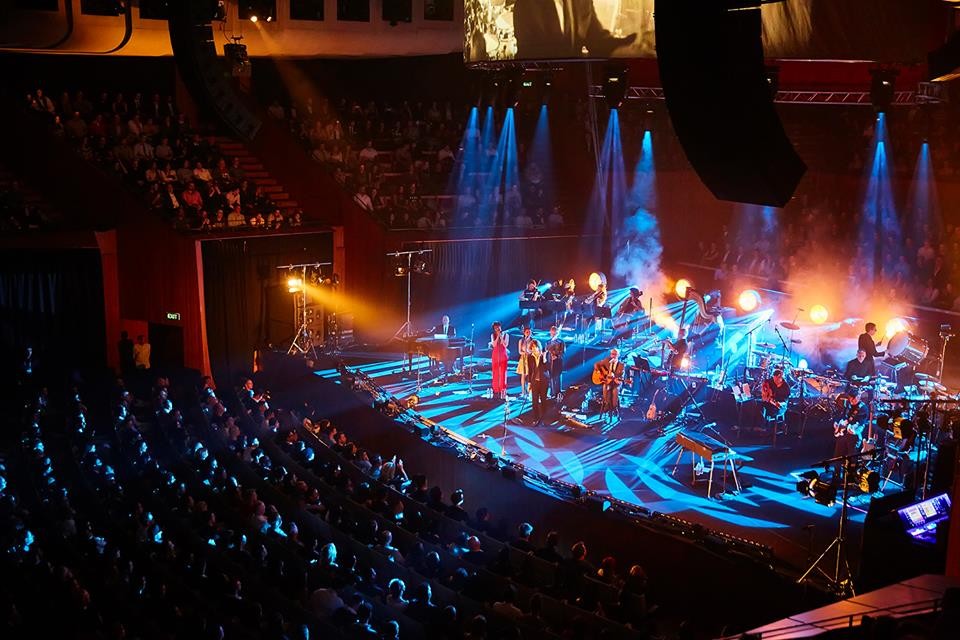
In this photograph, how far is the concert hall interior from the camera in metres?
9.26

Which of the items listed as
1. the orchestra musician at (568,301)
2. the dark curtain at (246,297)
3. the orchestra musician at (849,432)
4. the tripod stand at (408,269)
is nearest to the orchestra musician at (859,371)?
the orchestra musician at (849,432)

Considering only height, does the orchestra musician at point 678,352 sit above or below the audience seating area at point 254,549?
above

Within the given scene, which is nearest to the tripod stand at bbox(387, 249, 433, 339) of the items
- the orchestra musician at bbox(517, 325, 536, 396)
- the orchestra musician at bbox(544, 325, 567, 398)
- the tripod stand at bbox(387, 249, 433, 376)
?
the tripod stand at bbox(387, 249, 433, 376)

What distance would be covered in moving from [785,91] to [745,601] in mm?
9877

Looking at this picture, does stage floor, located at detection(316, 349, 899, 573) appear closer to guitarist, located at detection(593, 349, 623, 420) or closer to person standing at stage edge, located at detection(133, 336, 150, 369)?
guitarist, located at detection(593, 349, 623, 420)

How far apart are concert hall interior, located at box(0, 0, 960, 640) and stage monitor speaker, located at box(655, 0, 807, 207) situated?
0.06 ft

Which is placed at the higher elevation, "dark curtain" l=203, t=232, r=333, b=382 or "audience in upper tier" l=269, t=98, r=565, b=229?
"audience in upper tier" l=269, t=98, r=565, b=229

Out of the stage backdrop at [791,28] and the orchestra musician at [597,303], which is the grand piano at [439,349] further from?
the stage backdrop at [791,28]

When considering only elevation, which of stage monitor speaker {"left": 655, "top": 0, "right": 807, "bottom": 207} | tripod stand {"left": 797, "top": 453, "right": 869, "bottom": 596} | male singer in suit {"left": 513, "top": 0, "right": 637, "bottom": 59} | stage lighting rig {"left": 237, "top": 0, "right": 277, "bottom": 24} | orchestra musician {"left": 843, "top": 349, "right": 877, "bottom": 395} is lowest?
tripod stand {"left": 797, "top": 453, "right": 869, "bottom": 596}

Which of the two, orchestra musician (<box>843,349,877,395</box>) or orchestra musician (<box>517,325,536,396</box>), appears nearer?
orchestra musician (<box>843,349,877,395</box>)

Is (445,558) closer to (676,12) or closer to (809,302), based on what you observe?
(676,12)

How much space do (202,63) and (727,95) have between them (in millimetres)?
5731

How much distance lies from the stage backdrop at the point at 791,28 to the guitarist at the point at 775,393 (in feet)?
19.4

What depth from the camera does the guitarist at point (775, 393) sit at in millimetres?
14867
